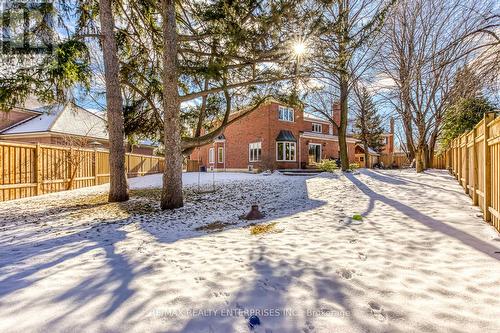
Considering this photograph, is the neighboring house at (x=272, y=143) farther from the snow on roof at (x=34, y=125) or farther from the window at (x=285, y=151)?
the snow on roof at (x=34, y=125)

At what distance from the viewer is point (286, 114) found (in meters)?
23.6

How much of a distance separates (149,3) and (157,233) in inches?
297

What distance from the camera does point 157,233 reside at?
5.30 m

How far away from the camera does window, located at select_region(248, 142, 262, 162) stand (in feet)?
75.2

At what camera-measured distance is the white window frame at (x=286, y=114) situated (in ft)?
75.6

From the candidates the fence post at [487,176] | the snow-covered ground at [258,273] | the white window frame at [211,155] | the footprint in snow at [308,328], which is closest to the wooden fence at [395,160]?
the white window frame at [211,155]

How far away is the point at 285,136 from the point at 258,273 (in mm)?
20013

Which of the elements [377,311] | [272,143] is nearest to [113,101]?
[377,311]

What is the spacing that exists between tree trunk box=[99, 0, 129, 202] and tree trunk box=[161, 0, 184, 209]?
206 cm

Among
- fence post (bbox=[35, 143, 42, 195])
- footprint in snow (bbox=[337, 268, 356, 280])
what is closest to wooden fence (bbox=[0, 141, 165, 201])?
fence post (bbox=[35, 143, 42, 195])

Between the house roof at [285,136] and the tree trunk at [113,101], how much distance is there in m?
15.1

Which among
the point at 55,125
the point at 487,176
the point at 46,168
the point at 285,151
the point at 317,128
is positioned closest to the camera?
the point at 487,176

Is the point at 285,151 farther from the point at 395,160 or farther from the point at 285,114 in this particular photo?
→ the point at 395,160

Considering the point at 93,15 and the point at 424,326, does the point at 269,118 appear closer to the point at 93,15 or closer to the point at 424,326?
the point at 93,15
